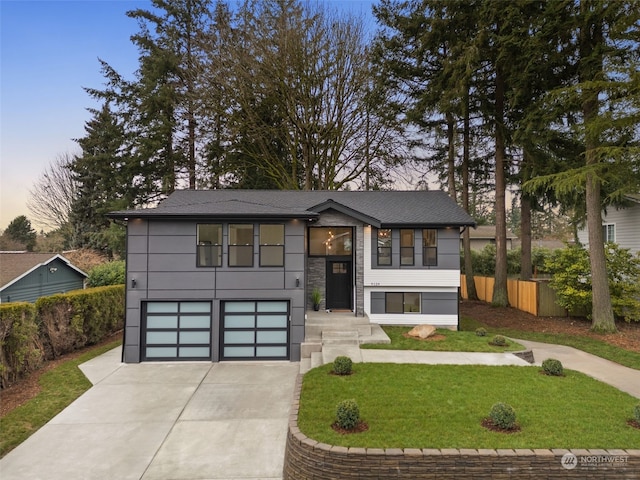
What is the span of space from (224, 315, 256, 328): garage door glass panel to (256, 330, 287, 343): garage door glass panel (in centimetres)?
42

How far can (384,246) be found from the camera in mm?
12336

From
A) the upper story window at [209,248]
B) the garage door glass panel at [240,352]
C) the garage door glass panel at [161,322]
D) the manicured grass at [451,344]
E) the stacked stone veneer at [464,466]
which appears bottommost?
the garage door glass panel at [240,352]

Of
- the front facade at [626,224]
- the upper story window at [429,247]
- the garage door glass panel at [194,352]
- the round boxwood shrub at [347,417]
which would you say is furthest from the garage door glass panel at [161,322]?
the front facade at [626,224]

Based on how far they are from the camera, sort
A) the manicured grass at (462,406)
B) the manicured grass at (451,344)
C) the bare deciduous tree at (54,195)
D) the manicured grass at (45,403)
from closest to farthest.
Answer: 1. the manicured grass at (462,406)
2. the manicured grass at (45,403)
3. the manicured grass at (451,344)
4. the bare deciduous tree at (54,195)

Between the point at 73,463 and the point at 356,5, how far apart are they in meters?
20.9

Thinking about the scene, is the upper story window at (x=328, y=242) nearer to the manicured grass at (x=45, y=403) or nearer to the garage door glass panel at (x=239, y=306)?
the garage door glass panel at (x=239, y=306)

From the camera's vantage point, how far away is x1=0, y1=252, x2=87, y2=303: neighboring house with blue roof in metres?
15.2

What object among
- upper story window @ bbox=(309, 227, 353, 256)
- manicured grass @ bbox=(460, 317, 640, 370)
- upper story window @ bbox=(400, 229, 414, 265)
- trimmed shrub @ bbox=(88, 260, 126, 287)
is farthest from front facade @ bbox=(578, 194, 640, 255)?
trimmed shrub @ bbox=(88, 260, 126, 287)

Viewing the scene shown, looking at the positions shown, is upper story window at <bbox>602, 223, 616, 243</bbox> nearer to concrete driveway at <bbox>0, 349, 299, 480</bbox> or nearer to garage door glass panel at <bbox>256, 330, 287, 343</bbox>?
garage door glass panel at <bbox>256, 330, 287, 343</bbox>

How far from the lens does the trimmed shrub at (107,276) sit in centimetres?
1561

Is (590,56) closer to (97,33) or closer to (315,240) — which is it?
(315,240)

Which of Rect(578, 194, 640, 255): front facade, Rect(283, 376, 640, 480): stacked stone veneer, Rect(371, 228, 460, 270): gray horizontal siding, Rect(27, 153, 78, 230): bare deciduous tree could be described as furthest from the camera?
Rect(27, 153, 78, 230): bare deciduous tree

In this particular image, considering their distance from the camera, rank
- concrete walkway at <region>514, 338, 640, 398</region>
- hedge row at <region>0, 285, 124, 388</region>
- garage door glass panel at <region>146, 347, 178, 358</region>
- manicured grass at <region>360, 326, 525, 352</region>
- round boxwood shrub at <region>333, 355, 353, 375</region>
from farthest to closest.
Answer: garage door glass panel at <region>146, 347, 178, 358</region>
manicured grass at <region>360, 326, 525, 352</region>
hedge row at <region>0, 285, 124, 388</region>
concrete walkway at <region>514, 338, 640, 398</region>
round boxwood shrub at <region>333, 355, 353, 375</region>

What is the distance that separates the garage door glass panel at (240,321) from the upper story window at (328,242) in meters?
3.70
